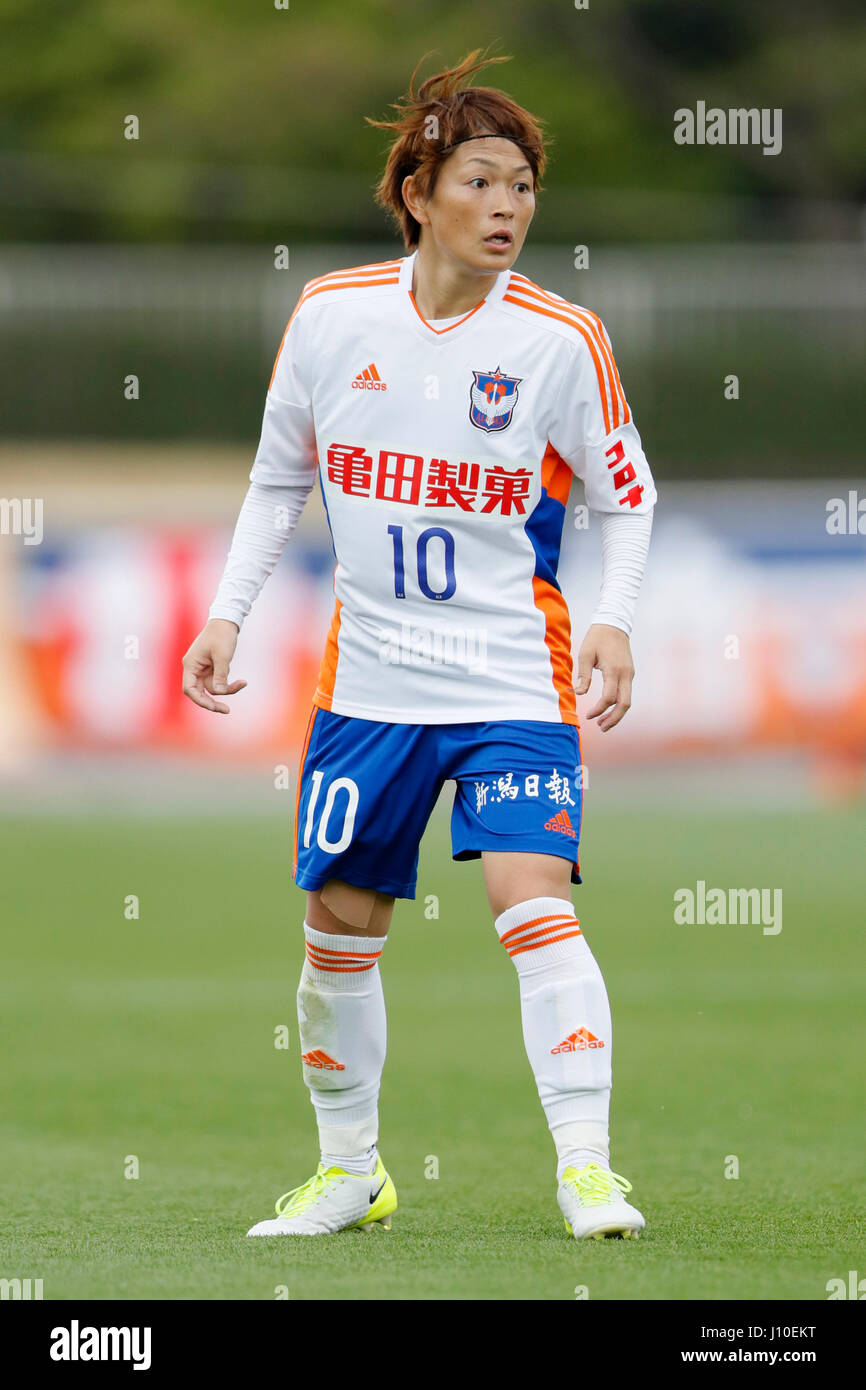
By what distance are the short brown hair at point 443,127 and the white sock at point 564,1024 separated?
1.45 meters

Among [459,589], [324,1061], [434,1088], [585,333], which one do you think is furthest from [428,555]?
[434,1088]

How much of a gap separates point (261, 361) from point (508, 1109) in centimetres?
1522

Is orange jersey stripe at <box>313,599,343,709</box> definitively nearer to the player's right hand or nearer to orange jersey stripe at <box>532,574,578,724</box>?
the player's right hand

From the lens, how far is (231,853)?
40.9 ft

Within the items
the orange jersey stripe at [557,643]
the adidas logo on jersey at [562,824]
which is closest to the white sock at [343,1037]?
the adidas logo on jersey at [562,824]

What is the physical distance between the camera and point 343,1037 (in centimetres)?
442

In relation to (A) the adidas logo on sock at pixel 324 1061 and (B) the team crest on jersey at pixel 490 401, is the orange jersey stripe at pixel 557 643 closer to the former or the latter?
(B) the team crest on jersey at pixel 490 401

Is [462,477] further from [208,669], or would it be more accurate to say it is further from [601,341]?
[208,669]

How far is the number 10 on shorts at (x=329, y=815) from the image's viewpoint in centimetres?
425

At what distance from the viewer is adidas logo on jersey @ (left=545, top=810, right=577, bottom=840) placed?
412cm
